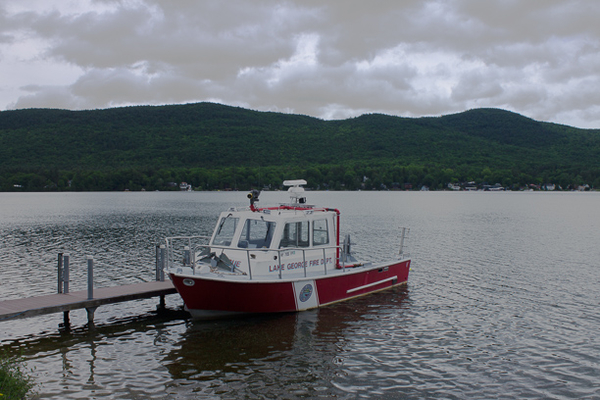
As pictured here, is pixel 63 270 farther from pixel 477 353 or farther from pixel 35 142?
pixel 35 142

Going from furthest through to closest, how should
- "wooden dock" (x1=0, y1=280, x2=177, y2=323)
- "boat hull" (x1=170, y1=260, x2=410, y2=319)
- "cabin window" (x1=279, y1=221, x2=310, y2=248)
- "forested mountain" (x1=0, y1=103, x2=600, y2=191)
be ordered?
1. "forested mountain" (x1=0, y1=103, x2=600, y2=191)
2. "cabin window" (x1=279, y1=221, x2=310, y2=248)
3. "boat hull" (x1=170, y1=260, x2=410, y2=319)
4. "wooden dock" (x1=0, y1=280, x2=177, y2=323)

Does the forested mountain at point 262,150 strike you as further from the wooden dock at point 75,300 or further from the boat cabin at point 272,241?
the wooden dock at point 75,300

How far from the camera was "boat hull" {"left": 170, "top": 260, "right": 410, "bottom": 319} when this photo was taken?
1281 centimetres

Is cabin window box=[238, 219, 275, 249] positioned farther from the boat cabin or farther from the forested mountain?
the forested mountain

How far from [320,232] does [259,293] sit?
A: 3.06 metres

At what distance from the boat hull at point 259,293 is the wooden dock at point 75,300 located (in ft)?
4.90

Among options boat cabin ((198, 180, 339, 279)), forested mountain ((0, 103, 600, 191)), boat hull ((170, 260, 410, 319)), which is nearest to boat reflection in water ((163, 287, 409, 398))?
boat hull ((170, 260, 410, 319))

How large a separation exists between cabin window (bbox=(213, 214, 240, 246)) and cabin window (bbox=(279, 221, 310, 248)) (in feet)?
4.71

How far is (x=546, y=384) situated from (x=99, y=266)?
61.9 feet

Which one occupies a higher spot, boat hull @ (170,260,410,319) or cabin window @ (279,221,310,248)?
cabin window @ (279,221,310,248)

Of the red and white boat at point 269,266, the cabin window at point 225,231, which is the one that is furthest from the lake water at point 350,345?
the cabin window at point 225,231

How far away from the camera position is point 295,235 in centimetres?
1462

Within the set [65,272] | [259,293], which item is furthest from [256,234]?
[65,272]

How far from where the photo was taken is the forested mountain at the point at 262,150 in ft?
429
